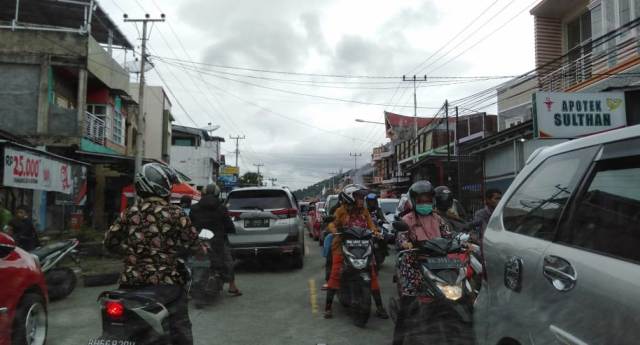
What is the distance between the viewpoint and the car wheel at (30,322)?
4.30 meters

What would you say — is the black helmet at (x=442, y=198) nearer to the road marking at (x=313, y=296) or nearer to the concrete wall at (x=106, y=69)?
the road marking at (x=313, y=296)


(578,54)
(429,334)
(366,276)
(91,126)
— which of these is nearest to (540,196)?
(429,334)

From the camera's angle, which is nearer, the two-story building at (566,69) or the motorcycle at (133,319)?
the motorcycle at (133,319)

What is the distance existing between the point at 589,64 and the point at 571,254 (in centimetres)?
1384

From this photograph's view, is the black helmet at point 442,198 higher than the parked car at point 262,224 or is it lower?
higher

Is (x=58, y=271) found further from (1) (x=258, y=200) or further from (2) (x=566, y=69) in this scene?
(2) (x=566, y=69)

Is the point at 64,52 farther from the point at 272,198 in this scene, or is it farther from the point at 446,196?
the point at 446,196

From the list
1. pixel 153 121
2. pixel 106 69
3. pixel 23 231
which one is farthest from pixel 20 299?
pixel 153 121

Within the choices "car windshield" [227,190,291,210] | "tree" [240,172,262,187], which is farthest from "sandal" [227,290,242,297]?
"tree" [240,172,262,187]

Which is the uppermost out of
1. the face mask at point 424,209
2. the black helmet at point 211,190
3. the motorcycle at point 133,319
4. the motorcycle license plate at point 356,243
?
the black helmet at point 211,190

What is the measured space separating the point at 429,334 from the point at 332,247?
8.61 feet

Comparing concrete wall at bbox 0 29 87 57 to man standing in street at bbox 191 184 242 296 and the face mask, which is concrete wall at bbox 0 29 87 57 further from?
the face mask

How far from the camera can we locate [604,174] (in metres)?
2.18

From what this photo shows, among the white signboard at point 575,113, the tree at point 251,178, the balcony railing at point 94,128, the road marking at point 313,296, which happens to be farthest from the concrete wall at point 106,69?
the tree at point 251,178
